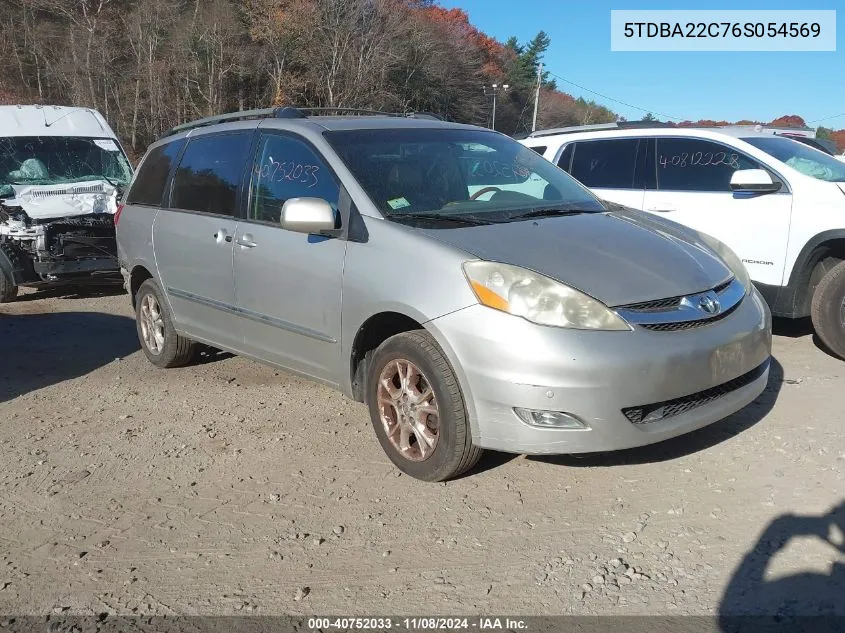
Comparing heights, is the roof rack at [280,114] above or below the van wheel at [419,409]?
above

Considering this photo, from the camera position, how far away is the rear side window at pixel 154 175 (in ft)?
18.3

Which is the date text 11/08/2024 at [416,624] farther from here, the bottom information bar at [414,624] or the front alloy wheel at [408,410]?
the front alloy wheel at [408,410]

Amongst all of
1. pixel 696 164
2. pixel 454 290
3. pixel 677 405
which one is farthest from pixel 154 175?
pixel 696 164

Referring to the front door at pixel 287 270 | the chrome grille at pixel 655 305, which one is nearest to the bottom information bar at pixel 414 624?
the chrome grille at pixel 655 305

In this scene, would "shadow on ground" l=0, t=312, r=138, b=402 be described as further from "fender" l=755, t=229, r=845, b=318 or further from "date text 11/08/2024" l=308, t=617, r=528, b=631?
"fender" l=755, t=229, r=845, b=318

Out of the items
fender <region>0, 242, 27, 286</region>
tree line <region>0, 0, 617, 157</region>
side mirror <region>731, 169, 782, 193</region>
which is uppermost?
tree line <region>0, 0, 617, 157</region>

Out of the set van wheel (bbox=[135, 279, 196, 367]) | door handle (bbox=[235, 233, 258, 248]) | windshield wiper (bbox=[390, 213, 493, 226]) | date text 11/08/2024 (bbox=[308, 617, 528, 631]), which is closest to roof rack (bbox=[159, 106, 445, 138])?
door handle (bbox=[235, 233, 258, 248])

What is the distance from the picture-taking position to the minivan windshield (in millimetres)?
3947

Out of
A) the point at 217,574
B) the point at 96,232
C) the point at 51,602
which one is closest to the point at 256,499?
the point at 217,574

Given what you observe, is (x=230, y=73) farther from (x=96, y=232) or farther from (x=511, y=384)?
(x=511, y=384)

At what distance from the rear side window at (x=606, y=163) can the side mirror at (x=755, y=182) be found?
3.72 ft

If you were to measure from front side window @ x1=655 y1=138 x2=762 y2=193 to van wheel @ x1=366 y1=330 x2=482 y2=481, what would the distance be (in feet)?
12.8

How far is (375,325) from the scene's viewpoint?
3799 millimetres

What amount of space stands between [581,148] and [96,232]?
5663 millimetres
